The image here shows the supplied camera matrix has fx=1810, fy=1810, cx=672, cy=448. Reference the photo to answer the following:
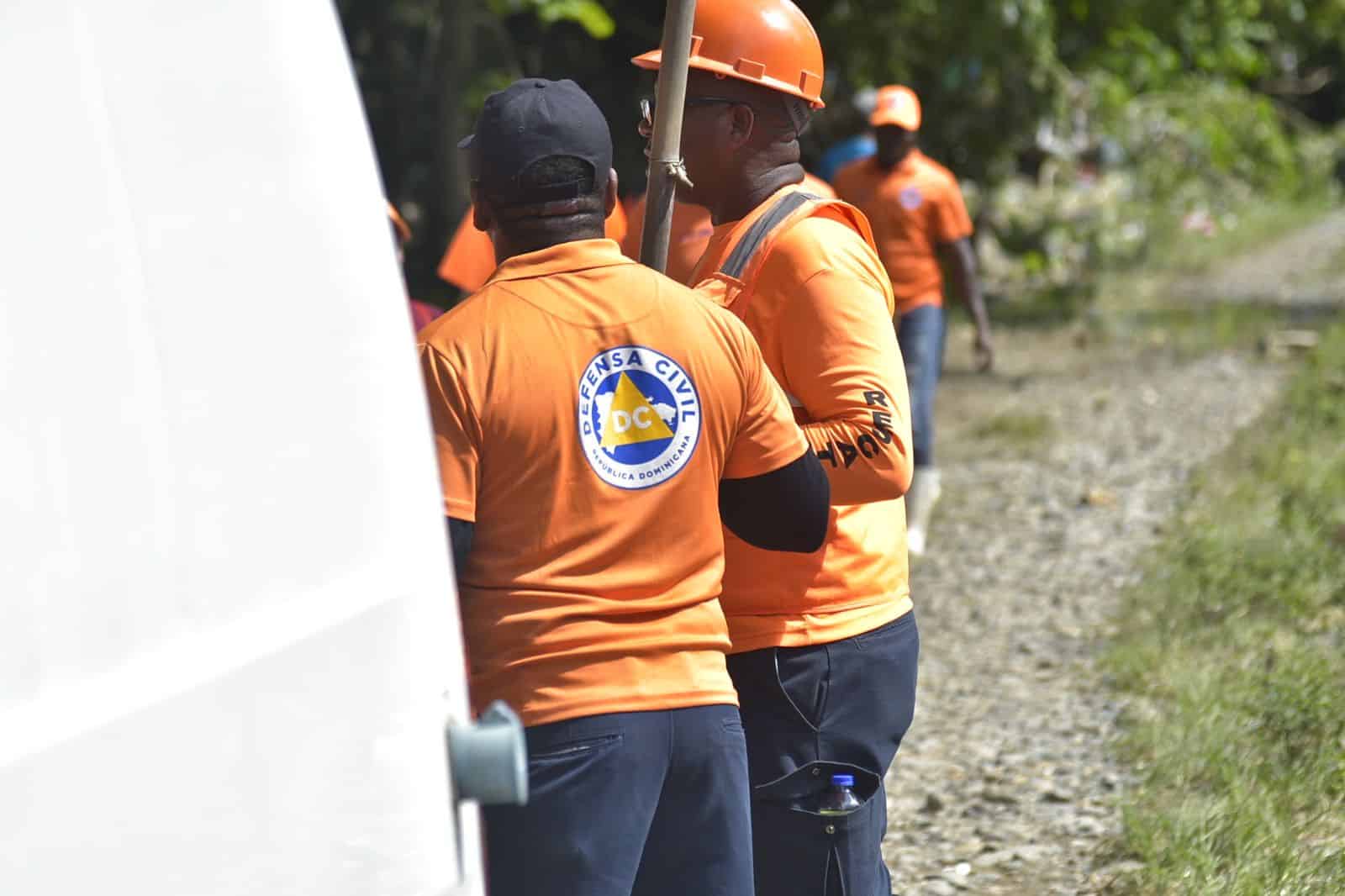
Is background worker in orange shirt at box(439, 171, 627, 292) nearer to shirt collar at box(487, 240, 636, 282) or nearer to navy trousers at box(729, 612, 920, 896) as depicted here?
navy trousers at box(729, 612, 920, 896)

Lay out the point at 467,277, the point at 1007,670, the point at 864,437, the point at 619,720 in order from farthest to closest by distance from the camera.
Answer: the point at 1007,670 → the point at 467,277 → the point at 864,437 → the point at 619,720

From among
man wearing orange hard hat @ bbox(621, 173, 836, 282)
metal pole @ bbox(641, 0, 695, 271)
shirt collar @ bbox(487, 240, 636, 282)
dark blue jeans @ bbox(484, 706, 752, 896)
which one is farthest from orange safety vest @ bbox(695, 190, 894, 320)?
man wearing orange hard hat @ bbox(621, 173, 836, 282)

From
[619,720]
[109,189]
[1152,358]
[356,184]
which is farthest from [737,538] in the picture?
[1152,358]

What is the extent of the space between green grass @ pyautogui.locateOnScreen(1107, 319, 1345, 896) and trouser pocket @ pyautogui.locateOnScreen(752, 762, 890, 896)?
1.48m

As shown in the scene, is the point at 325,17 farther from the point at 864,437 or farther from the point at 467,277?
the point at 467,277

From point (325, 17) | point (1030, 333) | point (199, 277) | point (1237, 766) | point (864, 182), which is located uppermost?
point (325, 17)

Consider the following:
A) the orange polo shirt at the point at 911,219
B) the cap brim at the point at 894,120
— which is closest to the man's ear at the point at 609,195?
the orange polo shirt at the point at 911,219

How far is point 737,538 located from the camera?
302 centimetres

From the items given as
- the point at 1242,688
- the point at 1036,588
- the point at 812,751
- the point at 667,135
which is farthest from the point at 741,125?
the point at 1036,588

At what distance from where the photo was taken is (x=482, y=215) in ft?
8.52

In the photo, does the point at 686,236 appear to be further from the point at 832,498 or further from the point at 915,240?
A: the point at 915,240

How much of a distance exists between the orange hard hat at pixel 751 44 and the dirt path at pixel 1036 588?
2.35 metres

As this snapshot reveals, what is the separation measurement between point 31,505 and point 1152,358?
1275 centimetres

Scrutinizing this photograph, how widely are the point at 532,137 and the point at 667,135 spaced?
0.46 metres
